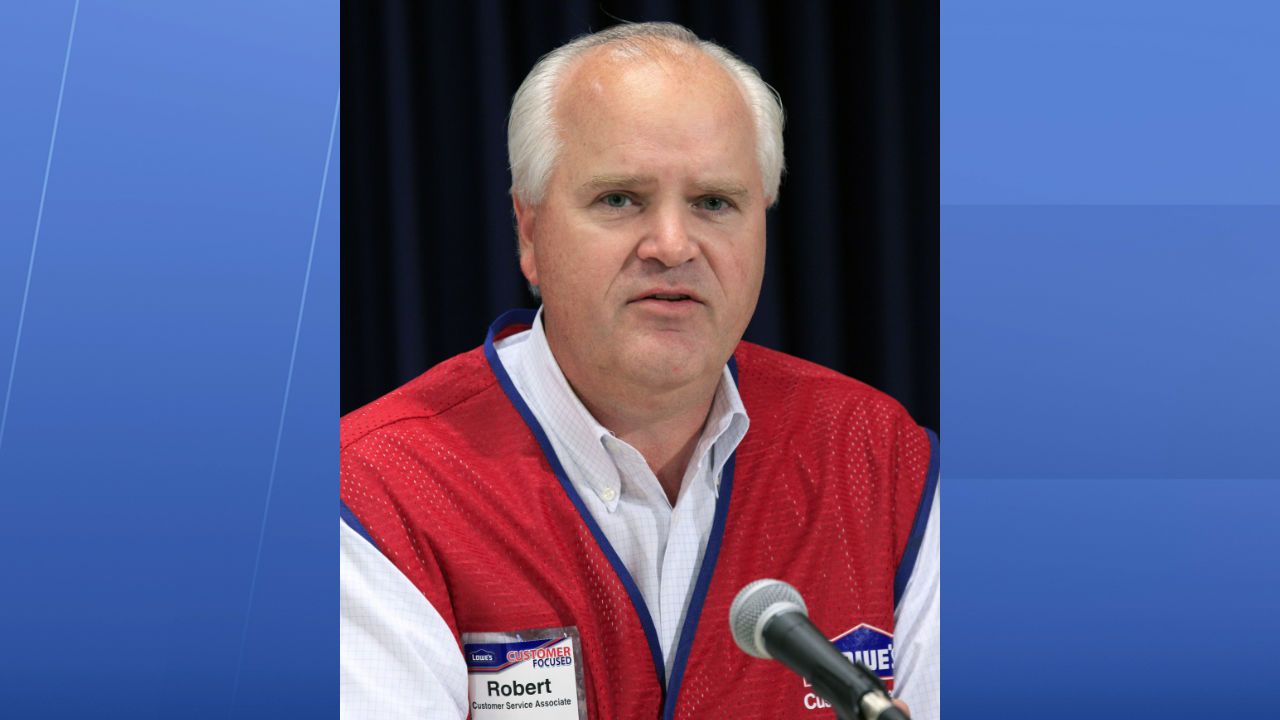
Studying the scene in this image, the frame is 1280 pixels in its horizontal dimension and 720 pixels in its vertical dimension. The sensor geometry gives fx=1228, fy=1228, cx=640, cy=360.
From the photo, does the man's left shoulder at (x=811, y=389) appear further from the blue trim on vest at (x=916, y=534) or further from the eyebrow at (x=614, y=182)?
the eyebrow at (x=614, y=182)

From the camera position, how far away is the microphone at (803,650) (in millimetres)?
777

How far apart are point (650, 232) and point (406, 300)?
586 mm

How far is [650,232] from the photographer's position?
1.57 metres

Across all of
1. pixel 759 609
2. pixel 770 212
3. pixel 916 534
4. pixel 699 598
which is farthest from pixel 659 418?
pixel 759 609

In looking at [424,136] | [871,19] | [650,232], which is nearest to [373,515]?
[650,232]

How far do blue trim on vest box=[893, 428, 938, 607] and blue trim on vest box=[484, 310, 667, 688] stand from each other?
0.36 m

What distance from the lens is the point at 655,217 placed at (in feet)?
5.16

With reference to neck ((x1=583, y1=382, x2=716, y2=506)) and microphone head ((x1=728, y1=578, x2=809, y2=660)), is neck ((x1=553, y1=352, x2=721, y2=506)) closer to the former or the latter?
neck ((x1=583, y1=382, x2=716, y2=506))

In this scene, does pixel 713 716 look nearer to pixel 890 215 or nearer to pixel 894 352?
pixel 894 352

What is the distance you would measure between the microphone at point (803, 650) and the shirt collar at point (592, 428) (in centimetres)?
78

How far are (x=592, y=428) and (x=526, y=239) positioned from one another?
12.3 inches

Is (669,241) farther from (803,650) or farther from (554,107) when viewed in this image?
(803,650)

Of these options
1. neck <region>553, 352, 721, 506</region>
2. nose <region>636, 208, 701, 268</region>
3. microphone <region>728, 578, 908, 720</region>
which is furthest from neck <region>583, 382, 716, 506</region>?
microphone <region>728, 578, 908, 720</region>

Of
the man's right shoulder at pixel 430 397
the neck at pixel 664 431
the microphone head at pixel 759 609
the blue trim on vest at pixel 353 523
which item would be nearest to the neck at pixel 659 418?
the neck at pixel 664 431
